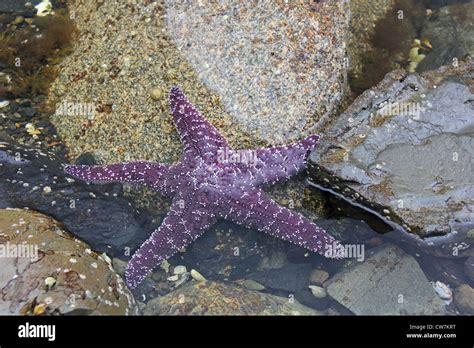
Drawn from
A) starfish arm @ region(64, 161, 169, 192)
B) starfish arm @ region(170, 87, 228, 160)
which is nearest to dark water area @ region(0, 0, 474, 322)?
starfish arm @ region(64, 161, 169, 192)

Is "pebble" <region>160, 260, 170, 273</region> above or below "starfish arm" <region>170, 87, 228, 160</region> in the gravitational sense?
below

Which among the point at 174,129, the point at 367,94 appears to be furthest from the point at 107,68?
the point at 367,94

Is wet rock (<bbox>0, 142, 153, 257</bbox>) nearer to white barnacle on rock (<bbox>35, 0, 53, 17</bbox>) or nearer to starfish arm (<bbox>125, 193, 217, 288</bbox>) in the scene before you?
starfish arm (<bbox>125, 193, 217, 288</bbox>)

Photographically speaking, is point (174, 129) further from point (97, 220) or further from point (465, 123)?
point (465, 123)

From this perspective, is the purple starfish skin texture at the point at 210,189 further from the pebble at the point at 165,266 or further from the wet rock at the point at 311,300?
the wet rock at the point at 311,300

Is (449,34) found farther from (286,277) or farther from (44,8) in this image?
(44,8)

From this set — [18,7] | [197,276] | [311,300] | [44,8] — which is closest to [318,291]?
[311,300]

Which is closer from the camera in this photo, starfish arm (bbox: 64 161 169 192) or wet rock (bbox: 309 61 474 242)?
wet rock (bbox: 309 61 474 242)

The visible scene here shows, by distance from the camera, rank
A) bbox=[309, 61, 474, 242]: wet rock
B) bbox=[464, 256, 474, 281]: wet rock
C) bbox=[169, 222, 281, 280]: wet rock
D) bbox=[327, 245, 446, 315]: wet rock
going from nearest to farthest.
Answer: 1. bbox=[309, 61, 474, 242]: wet rock
2. bbox=[327, 245, 446, 315]: wet rock
3. bbox=[464, 256, 474, 281]: wet rock
4. bbox=[169, 222, 281, 280]: wet rock

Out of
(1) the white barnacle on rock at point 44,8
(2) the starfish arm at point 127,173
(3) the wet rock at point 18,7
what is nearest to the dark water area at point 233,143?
(2) the starfish arm at point 127,173
